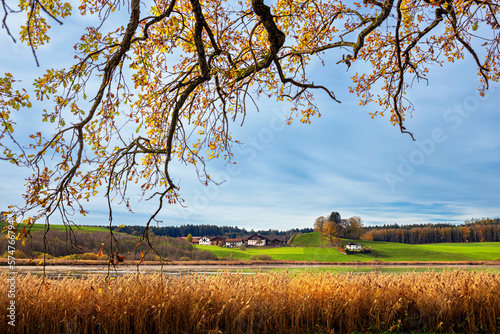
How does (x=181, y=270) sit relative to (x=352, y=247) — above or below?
above

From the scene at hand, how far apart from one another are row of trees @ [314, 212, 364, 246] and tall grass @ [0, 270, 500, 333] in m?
21.6

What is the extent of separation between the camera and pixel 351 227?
3055cm

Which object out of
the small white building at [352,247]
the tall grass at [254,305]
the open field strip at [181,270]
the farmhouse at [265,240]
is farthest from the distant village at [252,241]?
the tall grass at [254,305]

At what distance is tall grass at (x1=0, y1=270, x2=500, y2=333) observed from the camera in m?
5.28

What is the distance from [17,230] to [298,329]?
4.77 meters

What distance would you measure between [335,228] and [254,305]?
24981 millimetres

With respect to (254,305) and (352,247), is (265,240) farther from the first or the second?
(254,305)

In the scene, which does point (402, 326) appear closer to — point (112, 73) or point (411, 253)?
point (112, 73)

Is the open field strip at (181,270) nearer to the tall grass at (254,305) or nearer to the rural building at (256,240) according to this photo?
the tall grass at (254,305)

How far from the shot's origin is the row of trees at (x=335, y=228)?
28500 millimetres

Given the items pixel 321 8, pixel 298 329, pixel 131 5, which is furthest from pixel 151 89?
pixel 298 329

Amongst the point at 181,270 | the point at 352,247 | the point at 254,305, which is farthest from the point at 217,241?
the point at 254,305

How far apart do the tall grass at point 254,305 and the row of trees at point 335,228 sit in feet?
70.8

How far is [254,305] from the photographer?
546 centimetres
